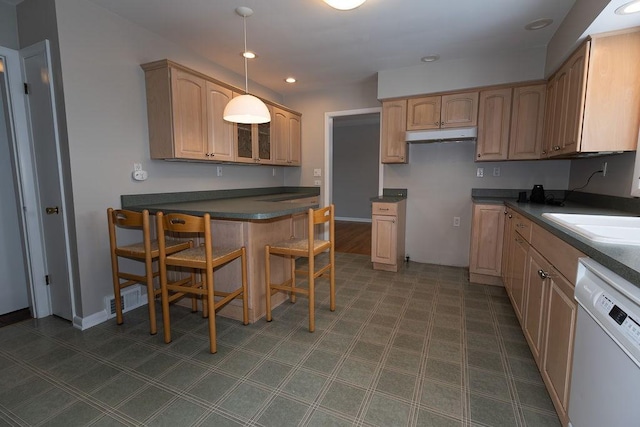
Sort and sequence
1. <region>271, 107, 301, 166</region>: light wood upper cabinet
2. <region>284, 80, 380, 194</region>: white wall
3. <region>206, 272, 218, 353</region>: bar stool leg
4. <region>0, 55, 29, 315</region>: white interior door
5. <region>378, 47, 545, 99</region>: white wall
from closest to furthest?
<region>206, 272, 218, 353</region>: bar stool leg → <region>0, 55, 29, 315</region>: white interior door → <region>378, 47, 545, 99</region>: white wall → <region>271, 107, 301, 166</region>: light wood upper cabinet → <region>284, 80, 380, 194</region>: white wall

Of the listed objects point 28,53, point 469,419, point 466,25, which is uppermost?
point 466,25

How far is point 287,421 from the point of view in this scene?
139 cm

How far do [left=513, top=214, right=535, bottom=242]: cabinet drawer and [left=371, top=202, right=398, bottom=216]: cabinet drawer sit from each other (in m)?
1.23

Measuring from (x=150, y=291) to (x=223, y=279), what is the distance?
0.52 meters

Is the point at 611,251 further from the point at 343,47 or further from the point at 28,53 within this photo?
the point at 28,53

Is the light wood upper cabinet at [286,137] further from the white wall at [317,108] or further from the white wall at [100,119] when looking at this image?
the white wall at [100,119]

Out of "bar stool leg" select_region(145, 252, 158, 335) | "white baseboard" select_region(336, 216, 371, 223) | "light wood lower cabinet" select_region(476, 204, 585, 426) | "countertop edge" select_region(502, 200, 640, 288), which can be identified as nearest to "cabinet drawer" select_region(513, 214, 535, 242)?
"light wood lower cabinet" select_region(476, 204, 585, 426)

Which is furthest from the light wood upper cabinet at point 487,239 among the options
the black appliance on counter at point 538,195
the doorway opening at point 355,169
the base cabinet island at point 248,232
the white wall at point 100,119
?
the doorway opening at point 355,169

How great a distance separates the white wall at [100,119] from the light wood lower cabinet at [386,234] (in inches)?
94.8

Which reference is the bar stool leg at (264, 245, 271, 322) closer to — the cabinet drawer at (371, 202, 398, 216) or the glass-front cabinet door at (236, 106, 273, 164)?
the glass-front cabinet door at (236, 106, 273, 164)

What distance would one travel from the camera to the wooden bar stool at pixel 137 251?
80.0 inches

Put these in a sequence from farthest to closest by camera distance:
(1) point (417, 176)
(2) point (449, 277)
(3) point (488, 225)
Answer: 1. (1) point (417, 176)
2. (2) point (449, 277)
3. (3) point (488, 225)

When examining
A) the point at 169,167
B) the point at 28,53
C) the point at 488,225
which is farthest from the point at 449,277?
the point at 28,53

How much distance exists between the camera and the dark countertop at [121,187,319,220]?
80.5 inches
